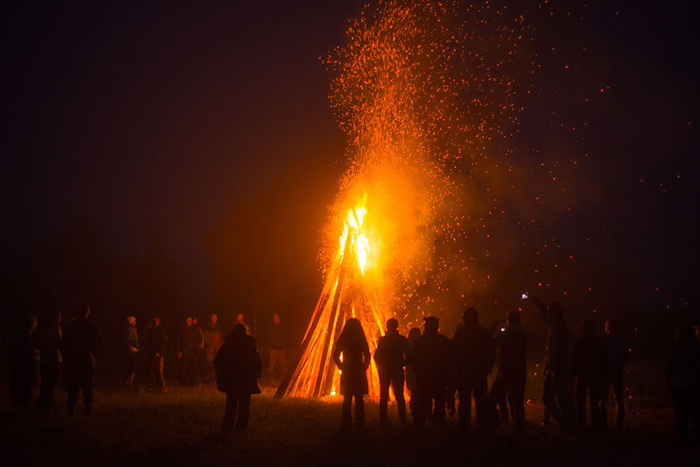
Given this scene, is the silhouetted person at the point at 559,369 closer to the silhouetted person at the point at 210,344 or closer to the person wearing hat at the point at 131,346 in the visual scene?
the person wearing hat at the point at 131,346

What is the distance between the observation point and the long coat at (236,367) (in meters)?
9.93

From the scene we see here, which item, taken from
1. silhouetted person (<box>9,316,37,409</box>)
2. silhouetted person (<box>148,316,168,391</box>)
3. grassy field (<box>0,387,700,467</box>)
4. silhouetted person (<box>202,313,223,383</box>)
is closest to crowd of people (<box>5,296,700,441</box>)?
grassy field (<box>0,387,700,467</box>)

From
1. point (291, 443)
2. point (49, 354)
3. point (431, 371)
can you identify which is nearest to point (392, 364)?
point (431, 371)

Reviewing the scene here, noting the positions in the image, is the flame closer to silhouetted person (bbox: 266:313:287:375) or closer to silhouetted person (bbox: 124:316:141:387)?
silhouetted person (bbox: 266:313:287:375)

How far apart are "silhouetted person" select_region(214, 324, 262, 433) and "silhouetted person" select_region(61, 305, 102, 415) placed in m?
2.42

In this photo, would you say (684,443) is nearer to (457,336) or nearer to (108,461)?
(457,336)

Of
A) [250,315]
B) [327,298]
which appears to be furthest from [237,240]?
[327,298]

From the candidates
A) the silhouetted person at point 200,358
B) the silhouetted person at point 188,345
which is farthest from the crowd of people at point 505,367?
the silhouetted person at point 200,358

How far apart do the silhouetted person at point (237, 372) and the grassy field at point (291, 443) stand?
0.31 m

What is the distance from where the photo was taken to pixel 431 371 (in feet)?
34.2

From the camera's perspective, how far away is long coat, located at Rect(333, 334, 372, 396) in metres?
10.4

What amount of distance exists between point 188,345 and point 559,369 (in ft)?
35.4

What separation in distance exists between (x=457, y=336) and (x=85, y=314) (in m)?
6.11

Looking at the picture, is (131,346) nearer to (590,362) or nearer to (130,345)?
(130,345)
